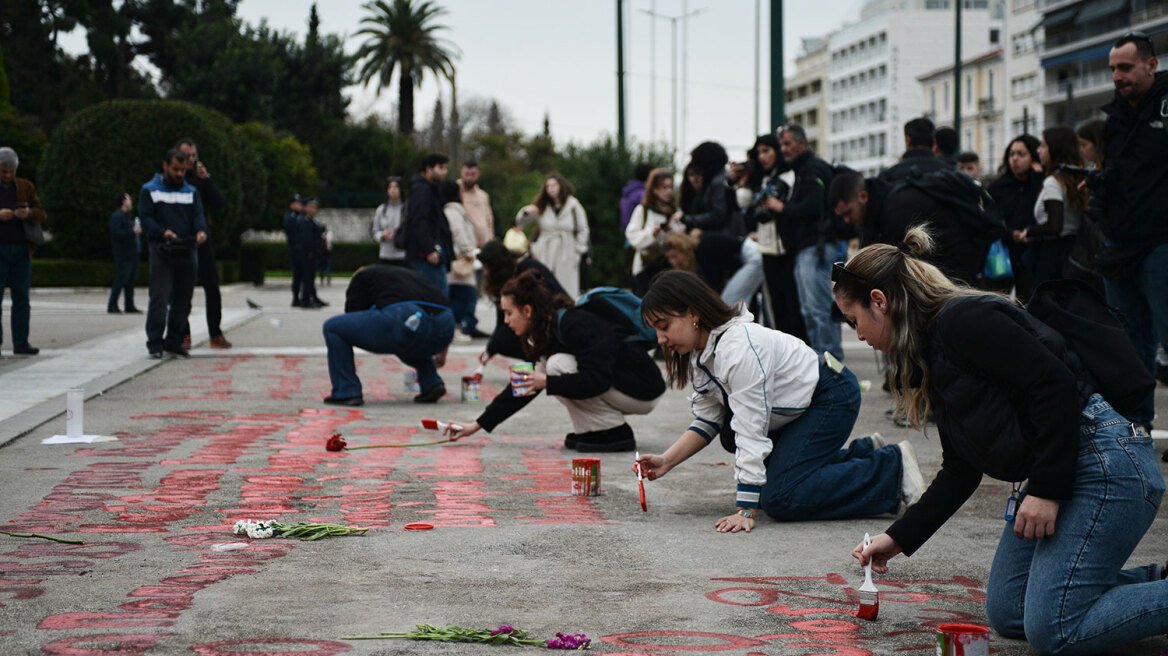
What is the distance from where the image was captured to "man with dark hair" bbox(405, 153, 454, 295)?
13.2 m

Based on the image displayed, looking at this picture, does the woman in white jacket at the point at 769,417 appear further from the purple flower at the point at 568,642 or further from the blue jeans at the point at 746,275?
the blue jeans at the point at 746,275

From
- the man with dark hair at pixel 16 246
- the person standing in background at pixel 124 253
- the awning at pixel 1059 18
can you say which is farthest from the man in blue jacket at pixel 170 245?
the awning at pixel 1059 18

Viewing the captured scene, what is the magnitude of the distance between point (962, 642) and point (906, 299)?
0.90 m

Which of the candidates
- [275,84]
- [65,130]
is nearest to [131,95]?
[275,84]

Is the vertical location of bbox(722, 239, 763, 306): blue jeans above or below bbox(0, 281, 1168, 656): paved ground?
above

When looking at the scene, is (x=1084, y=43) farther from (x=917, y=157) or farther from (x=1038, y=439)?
(x=1038, y=439)

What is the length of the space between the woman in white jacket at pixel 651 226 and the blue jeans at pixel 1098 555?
8.46m

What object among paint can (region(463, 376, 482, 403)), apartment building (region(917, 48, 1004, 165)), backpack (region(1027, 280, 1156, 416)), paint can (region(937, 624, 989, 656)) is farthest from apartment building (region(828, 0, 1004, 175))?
paint can (region(937, 624, 989, 656))

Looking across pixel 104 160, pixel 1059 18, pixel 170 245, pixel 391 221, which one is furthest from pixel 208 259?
pixel 1059 18

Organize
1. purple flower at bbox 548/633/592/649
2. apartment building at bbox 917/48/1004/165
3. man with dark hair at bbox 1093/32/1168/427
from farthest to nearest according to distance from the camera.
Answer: apartment building at bbox 917/48/1004/165, man with dark hair at bbox 1093/32/1168/427, purple flower at bbox 548/633/592/649

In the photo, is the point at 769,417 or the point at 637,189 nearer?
the point at 769,417

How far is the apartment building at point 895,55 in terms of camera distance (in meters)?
102

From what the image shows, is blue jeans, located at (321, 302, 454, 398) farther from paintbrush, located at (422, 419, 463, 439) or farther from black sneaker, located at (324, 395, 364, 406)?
paintbrush, located at (422, 419, 463, 439)

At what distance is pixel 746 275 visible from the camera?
1103cm
